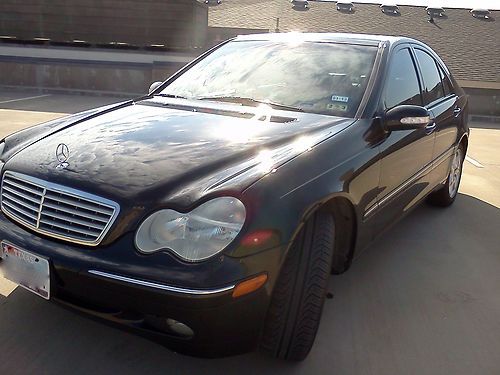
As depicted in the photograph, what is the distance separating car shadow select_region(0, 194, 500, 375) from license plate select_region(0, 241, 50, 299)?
15.2 inches

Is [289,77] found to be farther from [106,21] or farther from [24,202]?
[106,21]

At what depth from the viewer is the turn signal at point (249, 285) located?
176 cm

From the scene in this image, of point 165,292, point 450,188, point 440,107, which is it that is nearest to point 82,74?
point 450,188

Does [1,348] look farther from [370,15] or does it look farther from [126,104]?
[370,15]

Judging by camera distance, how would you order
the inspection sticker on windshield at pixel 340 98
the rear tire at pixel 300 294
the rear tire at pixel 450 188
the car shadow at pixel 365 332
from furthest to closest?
the rear tire at pixel 450 188
the inspection sticker on windshield at pixel 340 98
the car shadow at pixel 365 332
the rear tire at pixel 300 294

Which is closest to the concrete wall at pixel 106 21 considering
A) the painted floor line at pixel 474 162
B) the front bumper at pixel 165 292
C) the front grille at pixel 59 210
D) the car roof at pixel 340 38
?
the painted floor line at pixel 474 162

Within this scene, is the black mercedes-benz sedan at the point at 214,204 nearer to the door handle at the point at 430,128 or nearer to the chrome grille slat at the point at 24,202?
the chrome grille slat at the point at 24,202

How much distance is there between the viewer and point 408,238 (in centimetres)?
380

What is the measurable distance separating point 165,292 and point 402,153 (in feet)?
6.20

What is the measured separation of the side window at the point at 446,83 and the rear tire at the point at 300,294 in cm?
270

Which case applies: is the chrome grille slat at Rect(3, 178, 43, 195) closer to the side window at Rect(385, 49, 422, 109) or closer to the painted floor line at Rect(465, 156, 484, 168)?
the side window at Rect(385, 49, 422, 109)

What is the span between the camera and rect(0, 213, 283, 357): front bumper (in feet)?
5.66

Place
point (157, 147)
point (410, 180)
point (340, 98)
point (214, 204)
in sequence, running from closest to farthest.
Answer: point (214, 204) < point (157, 147) < point (340, 98) < point (410, 180)

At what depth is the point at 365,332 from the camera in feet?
8.26
